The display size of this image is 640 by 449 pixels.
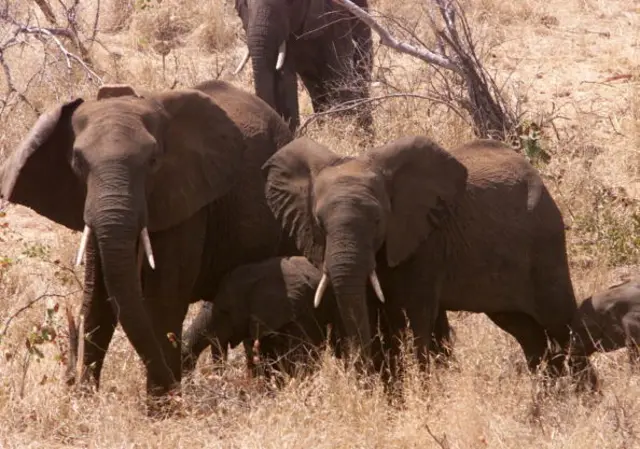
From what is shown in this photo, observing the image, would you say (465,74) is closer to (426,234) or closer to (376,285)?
(426,234)

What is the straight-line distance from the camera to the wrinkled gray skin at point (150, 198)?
690cm

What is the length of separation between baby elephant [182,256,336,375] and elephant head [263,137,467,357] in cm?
16

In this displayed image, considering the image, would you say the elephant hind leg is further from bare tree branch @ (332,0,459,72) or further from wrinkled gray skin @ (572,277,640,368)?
bare tree branch @ (332,0,459,72)

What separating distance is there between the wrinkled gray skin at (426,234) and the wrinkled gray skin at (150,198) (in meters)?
0.36

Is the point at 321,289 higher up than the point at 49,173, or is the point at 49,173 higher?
the point at 49,173

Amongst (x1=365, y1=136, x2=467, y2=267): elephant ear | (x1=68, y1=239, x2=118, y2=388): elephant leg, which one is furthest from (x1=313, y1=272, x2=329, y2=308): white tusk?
(x1=68, y1=239, x2=118, y2=388): elephant leg

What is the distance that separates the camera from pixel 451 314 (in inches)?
356

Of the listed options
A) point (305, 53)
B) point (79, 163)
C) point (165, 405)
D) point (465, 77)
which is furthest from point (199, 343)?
point (305, 53)

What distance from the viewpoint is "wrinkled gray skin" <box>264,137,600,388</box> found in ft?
23.6

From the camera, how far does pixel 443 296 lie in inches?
311

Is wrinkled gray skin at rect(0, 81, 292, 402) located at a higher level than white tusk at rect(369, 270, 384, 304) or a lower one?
higher

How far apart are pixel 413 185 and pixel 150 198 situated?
3.98 feet

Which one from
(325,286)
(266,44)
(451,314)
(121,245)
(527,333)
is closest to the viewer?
(121,245)

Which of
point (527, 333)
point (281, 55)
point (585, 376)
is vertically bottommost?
point (585, 376)
